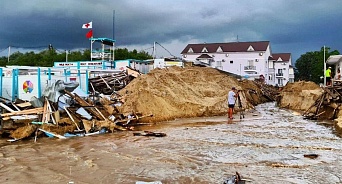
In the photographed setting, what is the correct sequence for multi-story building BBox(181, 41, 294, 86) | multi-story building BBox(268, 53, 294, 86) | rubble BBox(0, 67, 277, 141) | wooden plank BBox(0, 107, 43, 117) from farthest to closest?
1. multi-story building BBox(268, 53, 294, 86)
2. multi-story building BBox(181, 41, 294, 86)
3. rubble BBox(0, 67, 277, 141)
4. wooden plank BBox(0, 107, 43, 117)

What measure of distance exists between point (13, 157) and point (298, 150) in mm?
9398


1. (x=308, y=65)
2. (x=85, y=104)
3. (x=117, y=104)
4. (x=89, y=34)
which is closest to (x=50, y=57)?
(x=89, y=34)

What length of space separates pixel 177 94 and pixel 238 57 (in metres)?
59.3

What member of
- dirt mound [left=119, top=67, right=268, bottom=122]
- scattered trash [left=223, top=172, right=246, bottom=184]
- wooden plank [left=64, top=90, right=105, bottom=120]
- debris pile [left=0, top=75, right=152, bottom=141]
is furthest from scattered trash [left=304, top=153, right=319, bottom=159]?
dirt mound [left=119, top=67, right=268, bottom=122]

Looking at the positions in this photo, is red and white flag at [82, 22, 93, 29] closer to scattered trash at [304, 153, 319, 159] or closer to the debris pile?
the debris pile

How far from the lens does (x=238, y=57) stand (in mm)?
81875

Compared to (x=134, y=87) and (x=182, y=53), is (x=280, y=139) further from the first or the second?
(x=182, y=53)

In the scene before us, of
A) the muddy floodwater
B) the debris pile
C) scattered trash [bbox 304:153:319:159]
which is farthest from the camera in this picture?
the debris pile

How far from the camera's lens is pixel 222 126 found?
18.8 metres

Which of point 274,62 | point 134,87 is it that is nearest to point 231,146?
point 134,87

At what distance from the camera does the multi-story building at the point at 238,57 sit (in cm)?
7994

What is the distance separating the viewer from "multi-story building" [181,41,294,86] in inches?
3147

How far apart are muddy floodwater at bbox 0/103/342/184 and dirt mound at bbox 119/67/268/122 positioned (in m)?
5.32

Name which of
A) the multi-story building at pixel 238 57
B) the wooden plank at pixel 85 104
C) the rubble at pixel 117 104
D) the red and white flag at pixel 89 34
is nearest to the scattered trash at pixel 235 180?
the rubble at pixel 117 104
